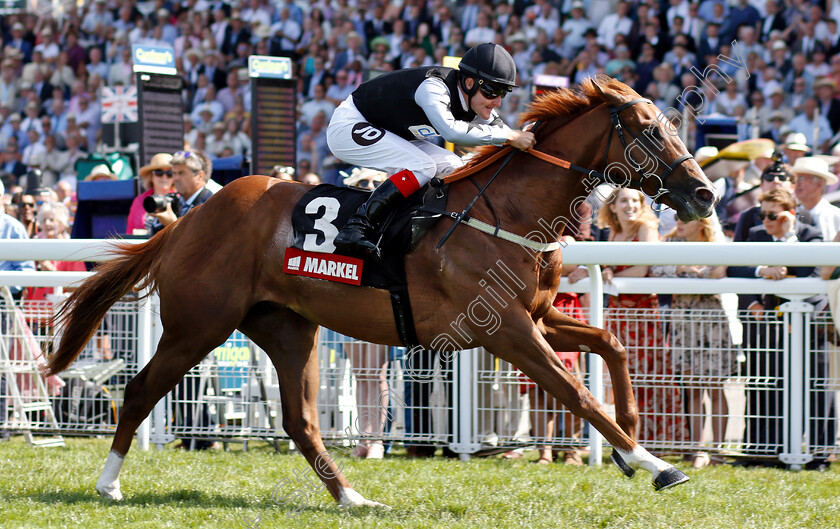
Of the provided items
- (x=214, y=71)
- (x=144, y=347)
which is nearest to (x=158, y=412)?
(x=144, y=347)

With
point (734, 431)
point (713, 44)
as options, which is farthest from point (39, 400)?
point (713, 44)

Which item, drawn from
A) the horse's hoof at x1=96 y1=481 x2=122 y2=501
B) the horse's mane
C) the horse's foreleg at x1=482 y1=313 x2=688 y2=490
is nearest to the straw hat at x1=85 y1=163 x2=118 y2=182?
the horse's hoof at x1=96 y1=481 x2=122 y2=501

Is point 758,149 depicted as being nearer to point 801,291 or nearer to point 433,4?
point 801,291

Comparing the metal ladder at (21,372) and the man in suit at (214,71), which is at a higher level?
the man in suit at (214,71)

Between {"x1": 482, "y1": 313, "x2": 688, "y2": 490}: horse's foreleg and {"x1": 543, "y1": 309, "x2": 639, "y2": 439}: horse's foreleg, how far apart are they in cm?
23

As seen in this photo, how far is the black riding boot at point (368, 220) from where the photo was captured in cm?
420

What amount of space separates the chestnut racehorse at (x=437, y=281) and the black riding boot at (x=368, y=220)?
0.20m

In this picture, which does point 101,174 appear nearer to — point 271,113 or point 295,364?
point 271,113

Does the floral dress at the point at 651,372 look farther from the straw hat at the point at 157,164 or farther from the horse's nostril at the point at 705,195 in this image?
the straw hat at the point at 157,164

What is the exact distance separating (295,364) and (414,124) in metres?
1.32

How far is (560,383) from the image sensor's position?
3961 millimetres

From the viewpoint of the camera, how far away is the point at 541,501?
4.40 meters

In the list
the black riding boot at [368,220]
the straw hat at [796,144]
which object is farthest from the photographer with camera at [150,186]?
the straw hat at [796,144]

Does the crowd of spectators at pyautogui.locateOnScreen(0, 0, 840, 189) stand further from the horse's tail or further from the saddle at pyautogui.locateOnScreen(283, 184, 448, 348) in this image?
the horse's tail
